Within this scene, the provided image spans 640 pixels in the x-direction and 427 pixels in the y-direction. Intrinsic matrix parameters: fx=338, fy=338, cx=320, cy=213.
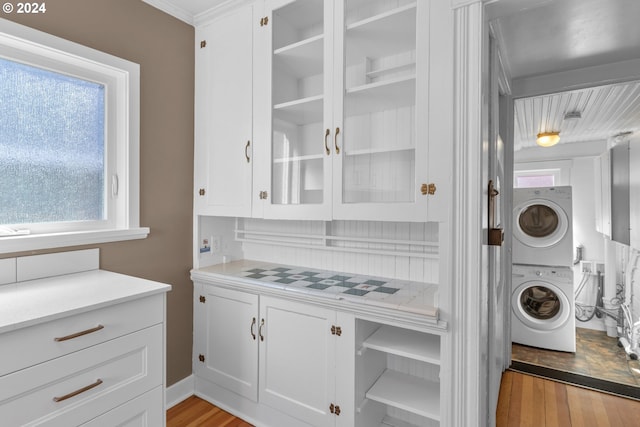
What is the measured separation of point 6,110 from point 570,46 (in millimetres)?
3174

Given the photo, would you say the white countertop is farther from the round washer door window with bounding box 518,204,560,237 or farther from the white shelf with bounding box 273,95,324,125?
the round washer door window with bounding box 518,204,560,237

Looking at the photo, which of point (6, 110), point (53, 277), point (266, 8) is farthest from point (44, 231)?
point (266, 8)

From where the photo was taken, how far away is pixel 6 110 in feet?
5.22

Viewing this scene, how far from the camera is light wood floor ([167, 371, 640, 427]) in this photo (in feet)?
6.75

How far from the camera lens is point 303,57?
75.0 inches

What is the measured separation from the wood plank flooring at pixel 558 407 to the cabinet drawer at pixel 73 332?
217cm

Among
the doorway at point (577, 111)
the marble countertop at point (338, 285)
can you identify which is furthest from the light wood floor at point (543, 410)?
the marble countertop at point (338, 285)

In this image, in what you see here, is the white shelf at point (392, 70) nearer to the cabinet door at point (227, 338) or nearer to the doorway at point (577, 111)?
the doorway at point (577, 111)

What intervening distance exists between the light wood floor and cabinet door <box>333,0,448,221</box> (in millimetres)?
1527

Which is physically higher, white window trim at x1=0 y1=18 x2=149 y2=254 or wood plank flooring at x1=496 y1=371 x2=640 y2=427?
white window trim at x1=0 y1=18 x2=149 y2=254

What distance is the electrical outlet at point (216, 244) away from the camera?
95.8 inches

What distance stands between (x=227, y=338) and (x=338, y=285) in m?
0.81

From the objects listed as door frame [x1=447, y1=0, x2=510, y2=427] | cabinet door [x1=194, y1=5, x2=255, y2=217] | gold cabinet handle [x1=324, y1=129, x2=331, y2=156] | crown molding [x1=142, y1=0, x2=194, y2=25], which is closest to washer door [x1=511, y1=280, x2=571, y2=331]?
door frame [x1=447, y1=0, x2=510, y2=427]

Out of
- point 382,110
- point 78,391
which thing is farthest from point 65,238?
point 382,110
